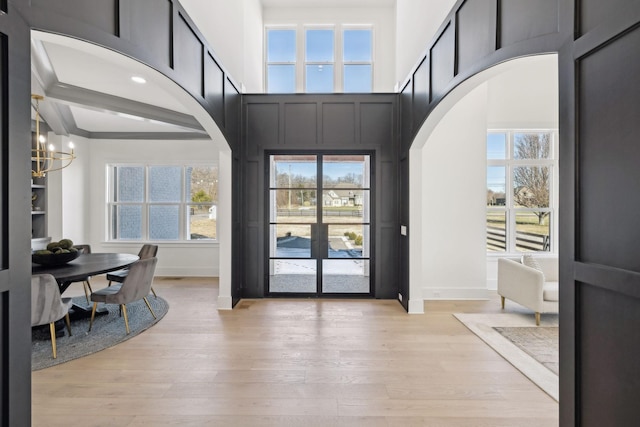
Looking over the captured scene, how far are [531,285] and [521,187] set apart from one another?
239 centimetres

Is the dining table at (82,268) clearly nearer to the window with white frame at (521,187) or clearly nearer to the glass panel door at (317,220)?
the glass panel door at (317,220)

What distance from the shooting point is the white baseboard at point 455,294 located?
4.95m

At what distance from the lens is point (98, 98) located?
4.80 m

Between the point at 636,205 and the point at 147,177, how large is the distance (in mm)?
7078

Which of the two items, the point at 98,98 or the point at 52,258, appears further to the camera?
the point at 98,98

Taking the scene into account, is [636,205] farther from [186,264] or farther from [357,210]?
[186,264]

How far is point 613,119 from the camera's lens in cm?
136

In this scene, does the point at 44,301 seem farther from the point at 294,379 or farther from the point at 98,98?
the point at 98,98

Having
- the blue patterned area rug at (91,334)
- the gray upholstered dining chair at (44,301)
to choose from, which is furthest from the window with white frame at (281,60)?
the gray upholstered dining chair at (44,301)

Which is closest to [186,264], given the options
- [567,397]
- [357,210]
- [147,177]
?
[147,177]

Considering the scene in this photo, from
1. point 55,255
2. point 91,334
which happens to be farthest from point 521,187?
point 55,255

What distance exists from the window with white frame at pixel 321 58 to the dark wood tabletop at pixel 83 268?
4.18 metres

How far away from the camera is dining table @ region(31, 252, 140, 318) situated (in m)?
3.48

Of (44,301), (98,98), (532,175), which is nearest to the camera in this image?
(44,301)
